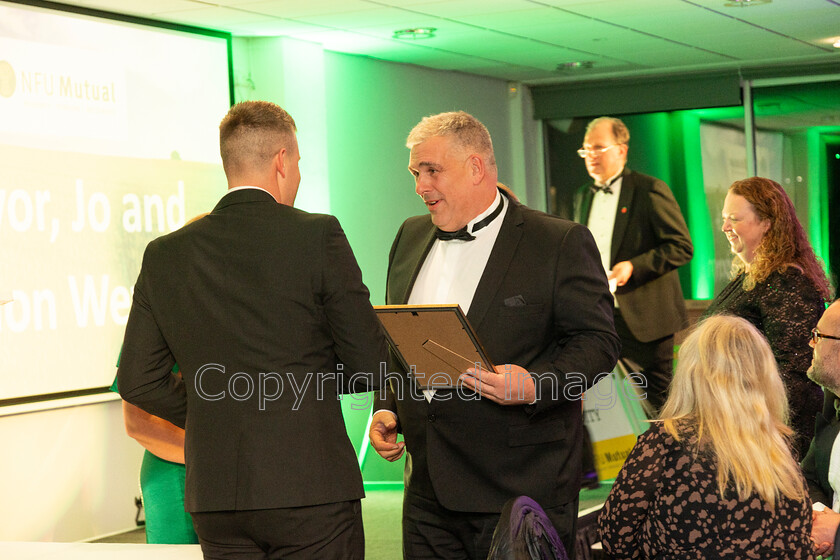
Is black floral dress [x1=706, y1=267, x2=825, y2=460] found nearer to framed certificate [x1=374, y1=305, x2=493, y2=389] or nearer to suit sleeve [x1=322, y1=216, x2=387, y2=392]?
framed certificate [x1=374, y1=305, x2=493, y2=389]

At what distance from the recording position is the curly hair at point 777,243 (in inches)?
153

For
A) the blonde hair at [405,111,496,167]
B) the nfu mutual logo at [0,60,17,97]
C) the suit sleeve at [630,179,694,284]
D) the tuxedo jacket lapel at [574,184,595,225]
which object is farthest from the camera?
the tuxedo jacket lapel at [574,184,595,225]

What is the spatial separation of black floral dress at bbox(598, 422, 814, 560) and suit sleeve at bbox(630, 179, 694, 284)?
165 inches

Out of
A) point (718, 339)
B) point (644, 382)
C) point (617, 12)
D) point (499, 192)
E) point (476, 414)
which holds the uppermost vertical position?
point (617, 12)

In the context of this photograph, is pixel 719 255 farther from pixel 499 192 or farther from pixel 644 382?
pixel 499 192

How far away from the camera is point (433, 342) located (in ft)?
8.25

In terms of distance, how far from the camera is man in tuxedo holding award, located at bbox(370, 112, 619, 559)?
2.65m

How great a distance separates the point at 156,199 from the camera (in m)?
5.86

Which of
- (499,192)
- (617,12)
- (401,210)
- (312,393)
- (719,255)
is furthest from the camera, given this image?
(719,255)

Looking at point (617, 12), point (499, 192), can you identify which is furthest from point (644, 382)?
point (499, 192)

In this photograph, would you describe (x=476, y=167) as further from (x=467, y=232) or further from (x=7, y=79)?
(x=7, y=79)

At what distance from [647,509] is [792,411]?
5.17ft

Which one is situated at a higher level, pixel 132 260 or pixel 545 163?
pixel 545 163

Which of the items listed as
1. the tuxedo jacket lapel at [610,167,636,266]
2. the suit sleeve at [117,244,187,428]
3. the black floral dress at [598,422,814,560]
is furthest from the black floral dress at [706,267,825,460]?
the tuxedo jacket lapel at [610,167,636,266]
